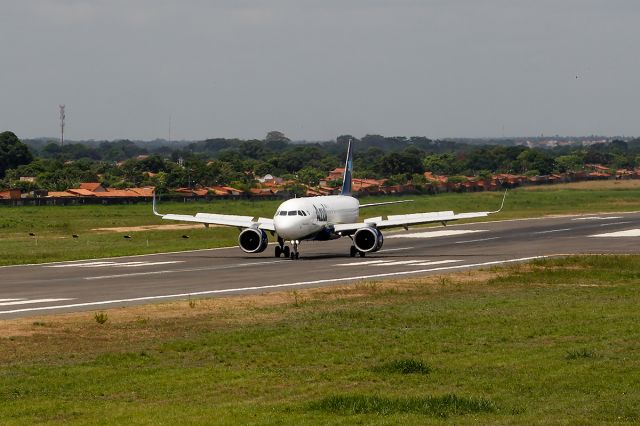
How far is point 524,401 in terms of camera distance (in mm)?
29016

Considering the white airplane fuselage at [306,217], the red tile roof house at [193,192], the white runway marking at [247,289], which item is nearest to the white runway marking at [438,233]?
the white airplane fuselage at [306,217]

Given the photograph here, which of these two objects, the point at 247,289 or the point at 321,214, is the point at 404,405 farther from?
the point at 321,214

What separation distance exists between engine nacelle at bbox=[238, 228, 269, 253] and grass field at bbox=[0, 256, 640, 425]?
85.4 ft

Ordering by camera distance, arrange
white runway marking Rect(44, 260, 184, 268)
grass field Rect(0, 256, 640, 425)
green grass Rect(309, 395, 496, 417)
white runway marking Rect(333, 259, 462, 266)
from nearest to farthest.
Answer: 1. green grass Rect(309, 395, 496, 417)
2. grass field Rect(0, 256, 640, 425)
3. white runway marking Rect(333, 259, 462, 266)
4. white runway marking Rect(44, 260, 184, 268)

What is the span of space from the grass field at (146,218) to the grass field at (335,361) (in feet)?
121

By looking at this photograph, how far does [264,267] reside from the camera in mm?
72875

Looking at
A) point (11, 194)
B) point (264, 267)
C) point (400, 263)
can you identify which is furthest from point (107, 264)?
point (11, 194)

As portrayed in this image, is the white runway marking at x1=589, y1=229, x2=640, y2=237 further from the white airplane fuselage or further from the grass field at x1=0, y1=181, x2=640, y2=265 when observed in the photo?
the white airplane fuselage

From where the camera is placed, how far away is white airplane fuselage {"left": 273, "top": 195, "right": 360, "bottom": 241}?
76.8 metres

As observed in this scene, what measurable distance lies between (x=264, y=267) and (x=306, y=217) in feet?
19.5

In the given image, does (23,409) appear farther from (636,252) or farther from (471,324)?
(636,252)

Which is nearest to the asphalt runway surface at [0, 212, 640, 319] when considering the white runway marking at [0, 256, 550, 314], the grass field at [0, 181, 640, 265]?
the white runway marking at [0, 256, 550, 314]

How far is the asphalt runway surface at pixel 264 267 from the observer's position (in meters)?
55.9

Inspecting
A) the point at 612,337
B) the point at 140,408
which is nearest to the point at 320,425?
the point at 140,408
